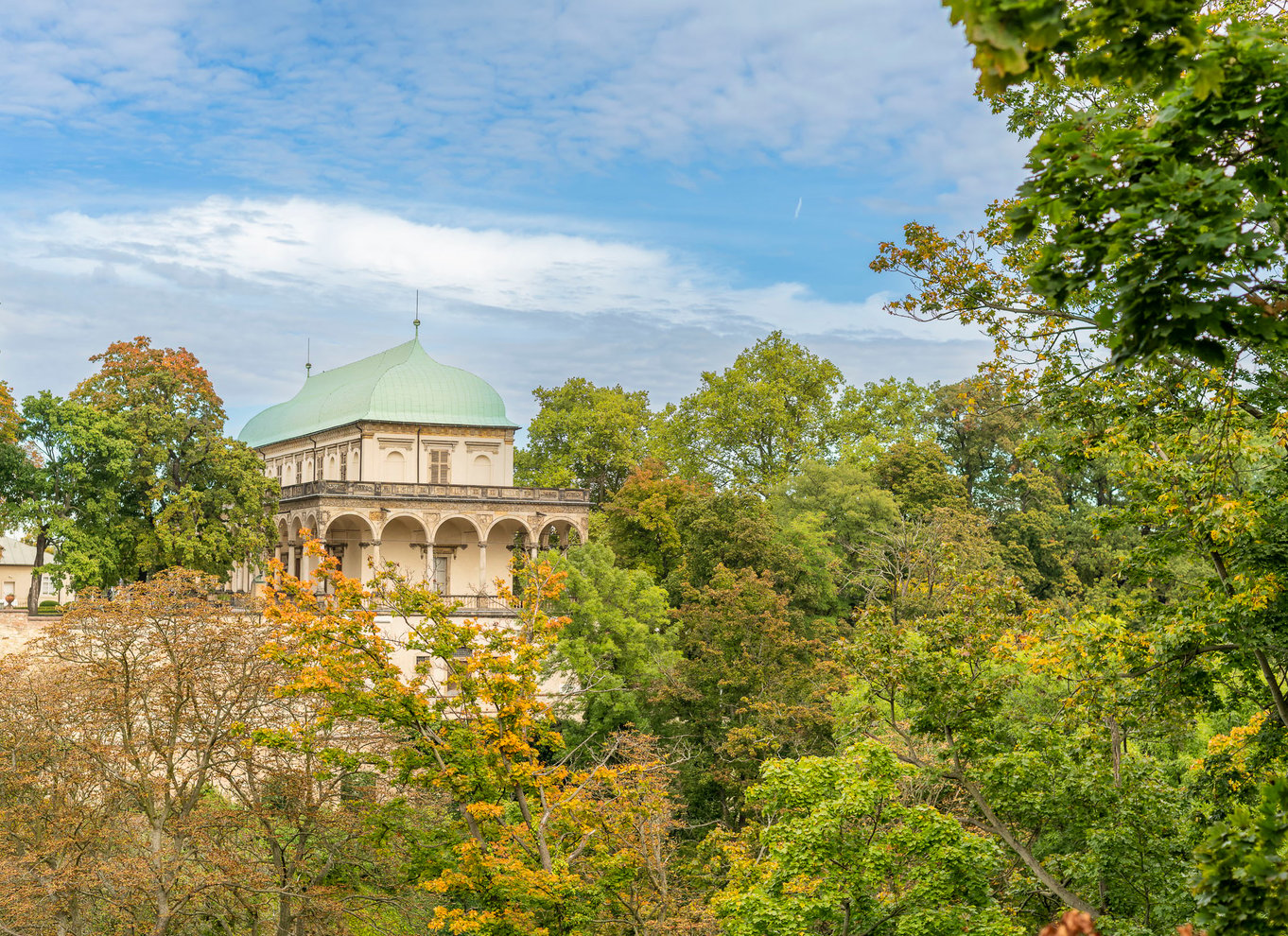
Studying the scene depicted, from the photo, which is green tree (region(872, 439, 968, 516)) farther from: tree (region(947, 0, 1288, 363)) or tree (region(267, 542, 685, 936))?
tree (region(947, 0, 1288, 363))

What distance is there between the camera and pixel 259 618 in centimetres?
2548

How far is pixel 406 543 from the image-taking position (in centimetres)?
5022

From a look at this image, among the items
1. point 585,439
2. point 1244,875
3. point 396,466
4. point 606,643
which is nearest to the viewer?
point 1244,875

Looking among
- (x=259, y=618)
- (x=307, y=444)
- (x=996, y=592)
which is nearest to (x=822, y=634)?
(x=259, y=618)

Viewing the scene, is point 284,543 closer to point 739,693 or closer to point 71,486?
point 71,486

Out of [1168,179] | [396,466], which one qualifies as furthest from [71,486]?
[1168,179]

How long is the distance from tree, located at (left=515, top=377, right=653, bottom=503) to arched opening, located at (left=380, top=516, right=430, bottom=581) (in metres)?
9.59

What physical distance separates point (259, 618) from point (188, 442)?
16.8m

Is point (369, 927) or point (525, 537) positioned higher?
point (525, 537)

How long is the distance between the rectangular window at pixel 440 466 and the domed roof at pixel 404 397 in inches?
52.9

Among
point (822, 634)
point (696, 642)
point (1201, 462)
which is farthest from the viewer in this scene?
point (822, 634)

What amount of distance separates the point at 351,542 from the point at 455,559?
4477 millimetres

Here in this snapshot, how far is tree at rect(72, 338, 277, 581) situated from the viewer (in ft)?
125

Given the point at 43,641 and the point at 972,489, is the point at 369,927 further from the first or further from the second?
the point at 972,489
